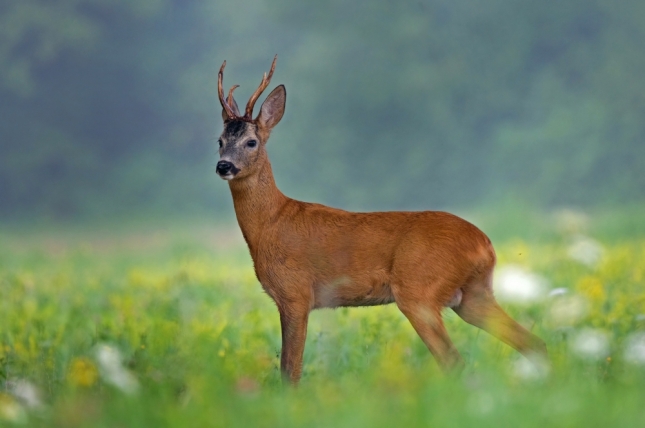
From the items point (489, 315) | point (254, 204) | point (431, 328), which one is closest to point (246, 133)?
point (254, 204)

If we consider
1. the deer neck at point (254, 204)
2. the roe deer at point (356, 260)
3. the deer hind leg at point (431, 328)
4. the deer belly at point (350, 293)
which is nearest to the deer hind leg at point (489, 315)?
the roe deer at point (356, 260)

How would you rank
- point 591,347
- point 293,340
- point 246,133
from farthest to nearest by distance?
point 246,133 < point 293,340 < point 591,347

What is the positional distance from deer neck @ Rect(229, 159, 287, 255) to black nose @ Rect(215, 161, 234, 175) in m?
0.25

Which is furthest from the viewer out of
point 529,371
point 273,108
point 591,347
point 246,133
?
point 273,108

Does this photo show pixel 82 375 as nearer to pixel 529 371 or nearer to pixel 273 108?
pixel 529 371

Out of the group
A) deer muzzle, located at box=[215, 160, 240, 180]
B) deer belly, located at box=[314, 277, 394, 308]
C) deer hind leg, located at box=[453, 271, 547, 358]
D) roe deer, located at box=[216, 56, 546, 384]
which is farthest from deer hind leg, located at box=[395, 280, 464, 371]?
deer muzzle, located at box=[215, 160, 240, 180]

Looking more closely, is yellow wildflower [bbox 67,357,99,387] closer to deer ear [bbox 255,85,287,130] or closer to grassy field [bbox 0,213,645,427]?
grassy field [bbox 0,213,645,427]

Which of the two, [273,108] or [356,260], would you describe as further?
[273,108]

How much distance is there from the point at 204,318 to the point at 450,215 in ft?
8.17

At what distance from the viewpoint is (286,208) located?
22.3 feet

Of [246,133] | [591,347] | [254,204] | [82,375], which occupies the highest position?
[246,133]

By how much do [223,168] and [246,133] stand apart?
38 centimetres

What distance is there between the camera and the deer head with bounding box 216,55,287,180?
6551 millimetres

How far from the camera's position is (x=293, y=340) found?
627 cm
